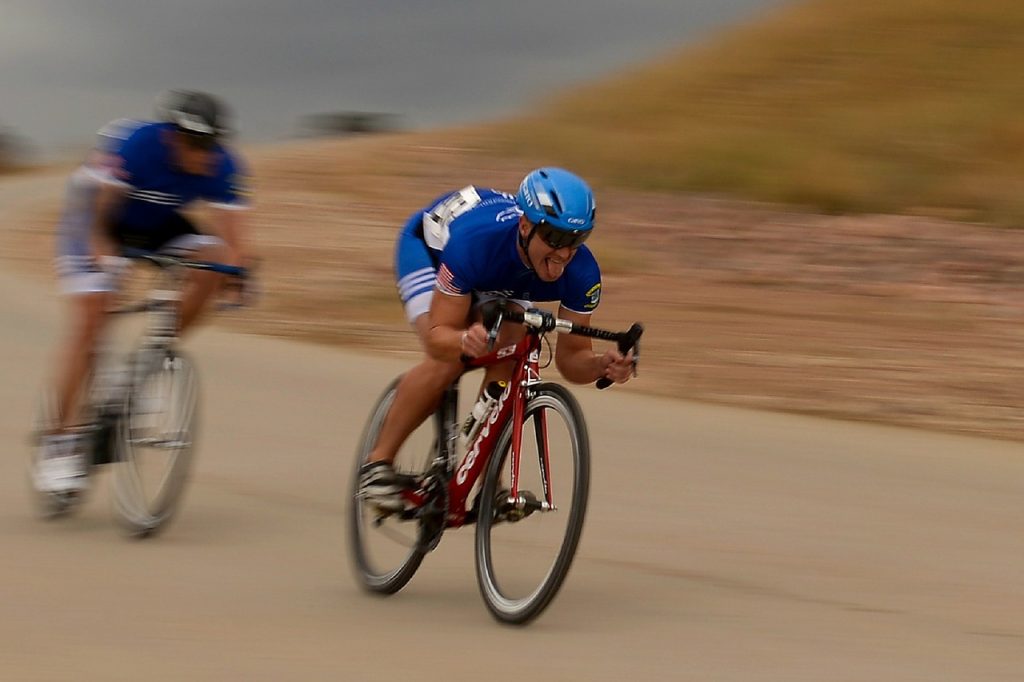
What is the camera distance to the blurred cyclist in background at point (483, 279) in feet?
17.1

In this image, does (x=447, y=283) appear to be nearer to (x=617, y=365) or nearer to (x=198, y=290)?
(x=617, y=365)

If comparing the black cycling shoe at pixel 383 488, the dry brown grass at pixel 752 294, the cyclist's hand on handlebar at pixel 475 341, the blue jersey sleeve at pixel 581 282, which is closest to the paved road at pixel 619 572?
the black cycling shoe at pixel 383 488

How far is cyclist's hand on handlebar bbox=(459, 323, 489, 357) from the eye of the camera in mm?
5160

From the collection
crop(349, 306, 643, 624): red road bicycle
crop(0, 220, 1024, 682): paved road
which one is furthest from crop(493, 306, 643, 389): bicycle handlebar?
crop(0, 220, 1024, 682): paved road

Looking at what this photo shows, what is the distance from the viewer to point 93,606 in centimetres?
563

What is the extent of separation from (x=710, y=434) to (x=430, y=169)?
1284 cm

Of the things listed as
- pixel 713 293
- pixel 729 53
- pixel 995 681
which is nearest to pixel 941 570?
pixel 995 681

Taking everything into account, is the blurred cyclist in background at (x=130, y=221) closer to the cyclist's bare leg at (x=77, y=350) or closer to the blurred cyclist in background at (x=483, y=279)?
the cyclist's bare leg at (x=77, y=350)

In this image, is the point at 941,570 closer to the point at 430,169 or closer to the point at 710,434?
the point at 710,434

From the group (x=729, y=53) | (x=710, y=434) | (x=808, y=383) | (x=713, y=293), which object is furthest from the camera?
(x=729, y=53)

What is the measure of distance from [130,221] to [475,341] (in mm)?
2336

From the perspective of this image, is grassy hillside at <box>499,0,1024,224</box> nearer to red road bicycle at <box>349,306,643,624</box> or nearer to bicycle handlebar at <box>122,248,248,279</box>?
bicycle handlebar at <box>122,248,248,279</box>

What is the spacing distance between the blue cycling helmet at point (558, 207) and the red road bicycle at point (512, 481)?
0.25 m

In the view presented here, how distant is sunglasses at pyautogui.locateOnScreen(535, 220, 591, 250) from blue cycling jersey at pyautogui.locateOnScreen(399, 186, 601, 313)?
0.25m
